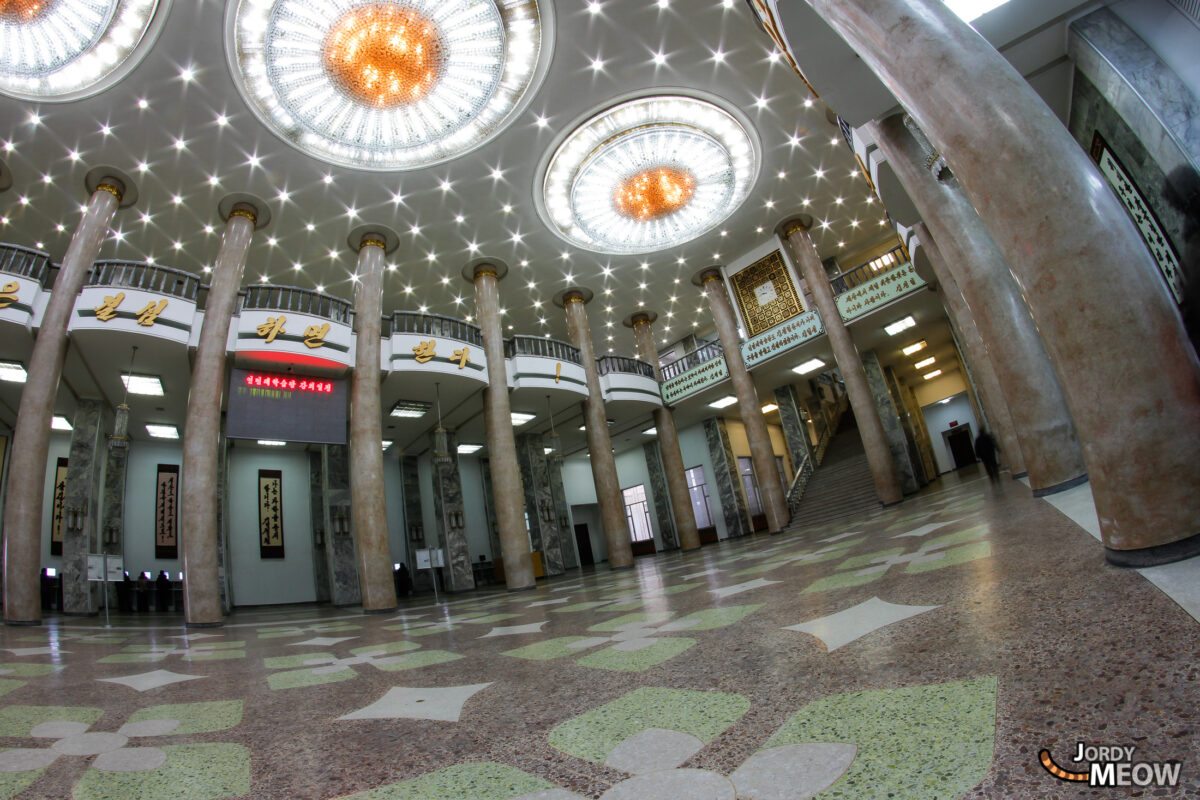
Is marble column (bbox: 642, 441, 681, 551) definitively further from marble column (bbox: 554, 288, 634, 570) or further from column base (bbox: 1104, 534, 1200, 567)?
column base (bbox: 1104, 534, 1200, 567)

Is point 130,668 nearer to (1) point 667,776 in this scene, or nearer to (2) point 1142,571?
(1) point 667,776

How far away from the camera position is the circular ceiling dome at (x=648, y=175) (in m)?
13.3

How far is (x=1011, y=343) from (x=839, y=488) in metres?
12.8

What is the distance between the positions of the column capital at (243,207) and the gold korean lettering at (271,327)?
11.6 ft

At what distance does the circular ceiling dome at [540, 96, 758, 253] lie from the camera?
525 inches

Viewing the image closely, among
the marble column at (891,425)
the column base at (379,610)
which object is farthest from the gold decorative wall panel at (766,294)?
the column base at (379,610)

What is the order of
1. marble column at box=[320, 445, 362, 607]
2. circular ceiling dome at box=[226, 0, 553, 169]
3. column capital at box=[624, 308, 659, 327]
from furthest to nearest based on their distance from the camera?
column capital at box=[624, 308, 659, 327], marble column at box=[320, 445, 362, 607], circular ceiling dome at box=[226, 0, 553, 169]

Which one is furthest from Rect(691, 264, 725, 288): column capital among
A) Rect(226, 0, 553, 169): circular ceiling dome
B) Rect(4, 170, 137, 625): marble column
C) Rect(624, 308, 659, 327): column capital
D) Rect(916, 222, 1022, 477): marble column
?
Rect(4, 170, 137, 625): marble column

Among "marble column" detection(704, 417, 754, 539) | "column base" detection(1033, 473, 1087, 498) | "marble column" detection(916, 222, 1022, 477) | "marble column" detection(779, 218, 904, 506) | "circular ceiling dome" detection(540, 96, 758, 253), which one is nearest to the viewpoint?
"column base" detection(1033, 473, 1087, 498)

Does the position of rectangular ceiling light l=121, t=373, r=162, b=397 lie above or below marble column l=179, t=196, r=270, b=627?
above

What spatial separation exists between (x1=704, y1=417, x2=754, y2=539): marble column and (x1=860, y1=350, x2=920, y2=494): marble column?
6.03m

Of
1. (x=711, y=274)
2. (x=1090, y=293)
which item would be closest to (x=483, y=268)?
(x=711, y=274)

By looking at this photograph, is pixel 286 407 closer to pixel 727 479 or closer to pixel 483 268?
pixel 483 268

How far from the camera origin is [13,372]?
1100 centimetres
